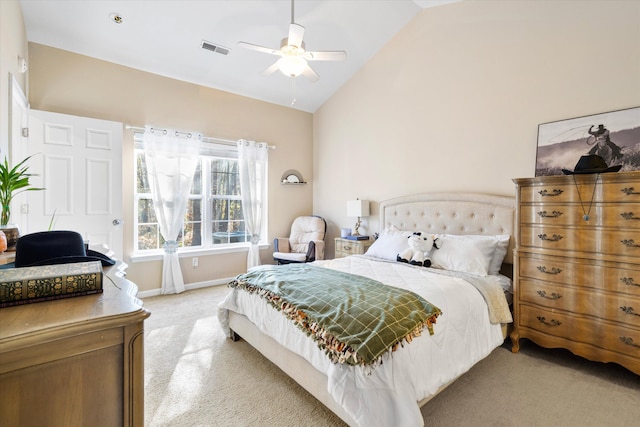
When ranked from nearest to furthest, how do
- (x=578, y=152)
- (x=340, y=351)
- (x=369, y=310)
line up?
(x=340, y=351), (x=369, y=310), (x=578, y=152)

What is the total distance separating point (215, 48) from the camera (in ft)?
12.0

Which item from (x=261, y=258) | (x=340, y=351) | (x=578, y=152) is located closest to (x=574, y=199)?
(x=578, y=152)

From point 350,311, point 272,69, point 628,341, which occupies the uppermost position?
point 272,69

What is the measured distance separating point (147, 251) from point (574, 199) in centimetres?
476

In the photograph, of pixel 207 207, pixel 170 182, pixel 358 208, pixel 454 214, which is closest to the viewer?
pixel 454 214

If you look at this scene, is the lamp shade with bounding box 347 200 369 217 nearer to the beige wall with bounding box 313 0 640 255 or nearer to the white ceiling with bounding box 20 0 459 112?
the beige wall with bounding box 313 0 640 255

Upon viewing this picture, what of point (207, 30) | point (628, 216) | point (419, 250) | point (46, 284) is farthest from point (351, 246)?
point (46, 284)

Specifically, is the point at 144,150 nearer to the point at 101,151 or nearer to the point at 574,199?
the point at 101,151

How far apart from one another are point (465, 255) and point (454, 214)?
2.47 feet

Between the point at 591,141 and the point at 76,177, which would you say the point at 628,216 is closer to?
the point at 591,141

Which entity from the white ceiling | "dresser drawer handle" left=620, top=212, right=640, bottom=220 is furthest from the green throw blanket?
the white ceiling

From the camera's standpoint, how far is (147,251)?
4.05 m

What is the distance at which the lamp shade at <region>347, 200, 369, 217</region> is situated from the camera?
14.0ft

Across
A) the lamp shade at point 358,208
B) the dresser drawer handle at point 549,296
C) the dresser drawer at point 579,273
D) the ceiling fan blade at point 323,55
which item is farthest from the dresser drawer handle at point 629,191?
the lamp shade at point 358,208
